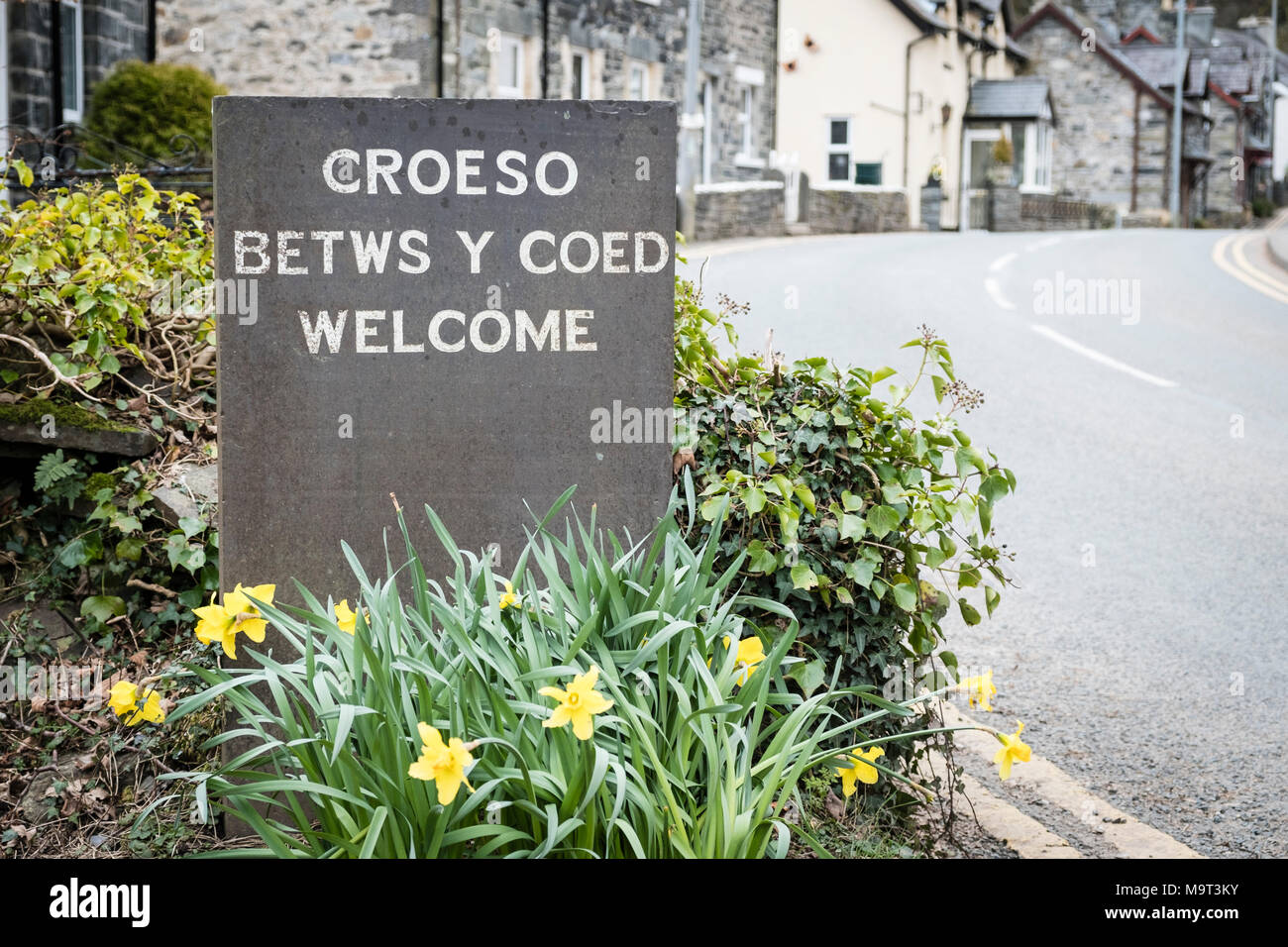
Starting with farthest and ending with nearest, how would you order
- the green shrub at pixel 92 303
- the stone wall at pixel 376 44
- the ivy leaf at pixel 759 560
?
the stone wall at pixel 376 44 → the green shrub at pixel 92 303 → the ivy leaf at pixel 759 560

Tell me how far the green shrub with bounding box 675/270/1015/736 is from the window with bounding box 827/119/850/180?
110 feet

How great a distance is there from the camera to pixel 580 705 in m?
2.41

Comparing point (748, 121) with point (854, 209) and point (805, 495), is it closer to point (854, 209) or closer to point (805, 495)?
point (854, 209)

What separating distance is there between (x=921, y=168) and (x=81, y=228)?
3630 cm

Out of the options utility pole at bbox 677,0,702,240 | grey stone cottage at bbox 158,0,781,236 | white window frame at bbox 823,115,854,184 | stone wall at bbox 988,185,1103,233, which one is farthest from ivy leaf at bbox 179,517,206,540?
stone wall at bbox 988,185,1103,233

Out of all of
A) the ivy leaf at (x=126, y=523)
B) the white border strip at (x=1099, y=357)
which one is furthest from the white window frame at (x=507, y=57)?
the ivy leaf at (x=126, y=523)

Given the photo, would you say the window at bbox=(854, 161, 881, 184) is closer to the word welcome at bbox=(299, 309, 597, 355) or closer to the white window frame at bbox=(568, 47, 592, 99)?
the white window frame at bbox=(568, 47, 592, 99)

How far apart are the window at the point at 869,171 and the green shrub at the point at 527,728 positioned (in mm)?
34764

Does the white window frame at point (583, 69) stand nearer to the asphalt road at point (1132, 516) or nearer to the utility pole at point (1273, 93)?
the asphalt road at point (1132, 516)

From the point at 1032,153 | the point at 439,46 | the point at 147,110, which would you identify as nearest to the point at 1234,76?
the point at 1032,153

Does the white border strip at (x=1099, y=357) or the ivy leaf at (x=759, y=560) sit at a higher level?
the white border strip at (x=1099, y=357)

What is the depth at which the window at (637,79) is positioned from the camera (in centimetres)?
2412

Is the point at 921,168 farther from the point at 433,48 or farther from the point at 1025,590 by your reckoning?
the point at 1025,590
